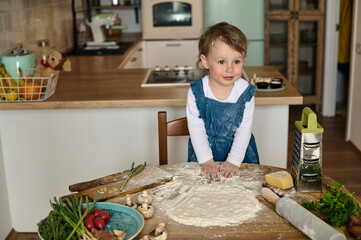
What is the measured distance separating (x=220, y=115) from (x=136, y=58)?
244 centimetres

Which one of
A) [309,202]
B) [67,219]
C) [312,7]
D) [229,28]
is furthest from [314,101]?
[67,219]

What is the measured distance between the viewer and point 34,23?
124 inches

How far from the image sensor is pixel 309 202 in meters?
1.35

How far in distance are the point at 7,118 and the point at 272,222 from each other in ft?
5.51

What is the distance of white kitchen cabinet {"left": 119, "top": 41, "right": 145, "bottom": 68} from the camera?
145 inches

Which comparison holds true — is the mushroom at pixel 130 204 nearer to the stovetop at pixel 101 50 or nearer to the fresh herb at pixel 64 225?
the fresh herb at pixel 64 225

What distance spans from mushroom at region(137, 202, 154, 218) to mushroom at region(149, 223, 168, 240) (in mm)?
94

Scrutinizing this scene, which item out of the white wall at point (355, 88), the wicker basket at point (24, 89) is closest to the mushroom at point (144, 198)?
the wicker basket at point (24, 89)

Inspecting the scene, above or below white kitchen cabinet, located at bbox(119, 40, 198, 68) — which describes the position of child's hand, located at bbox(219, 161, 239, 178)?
below

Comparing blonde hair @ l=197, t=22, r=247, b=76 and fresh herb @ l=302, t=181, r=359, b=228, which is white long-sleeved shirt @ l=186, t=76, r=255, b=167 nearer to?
blonde hair @ l=197, t=22, r=247, b=76

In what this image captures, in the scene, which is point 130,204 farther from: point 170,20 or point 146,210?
point 170,20

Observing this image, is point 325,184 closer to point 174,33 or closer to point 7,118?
point 7,118

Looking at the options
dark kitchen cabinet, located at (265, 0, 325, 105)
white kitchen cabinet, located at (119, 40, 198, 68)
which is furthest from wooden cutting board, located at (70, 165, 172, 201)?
dark kitchen cabinet, located at (265, 0, 325, 105)

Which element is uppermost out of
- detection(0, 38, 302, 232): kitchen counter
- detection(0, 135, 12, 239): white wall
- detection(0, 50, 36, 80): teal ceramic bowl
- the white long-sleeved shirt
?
detection(0, 50, 36, 80): teal ceramic bowl
